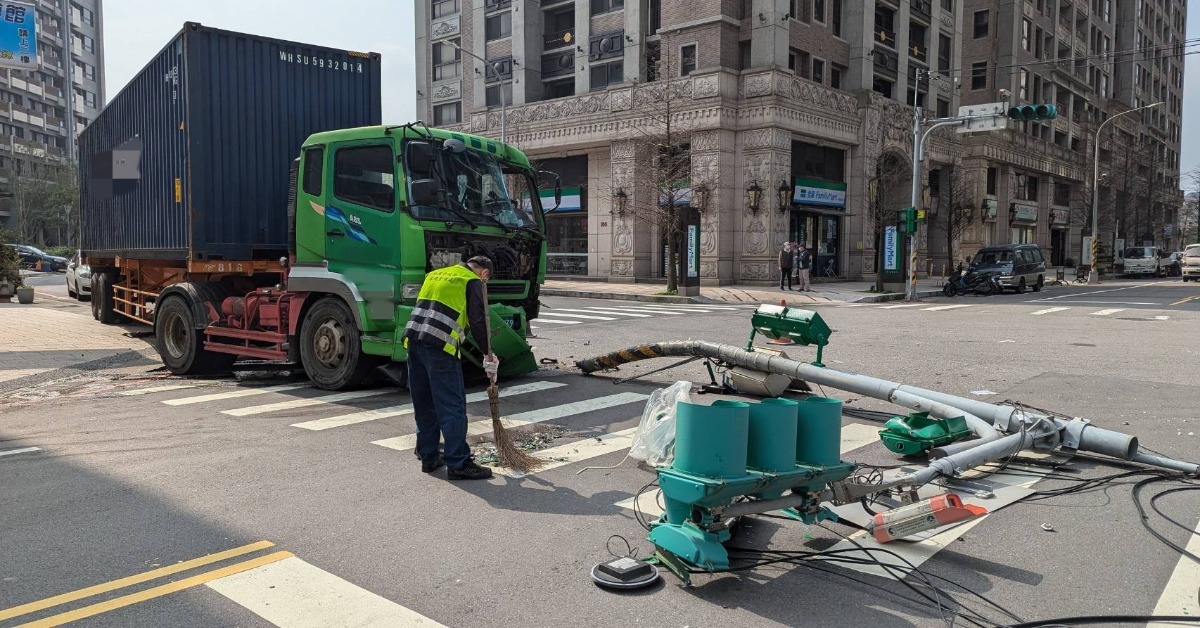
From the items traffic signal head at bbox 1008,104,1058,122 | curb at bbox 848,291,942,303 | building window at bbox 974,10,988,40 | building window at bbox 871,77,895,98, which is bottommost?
curb at bbox 848,291,942,303

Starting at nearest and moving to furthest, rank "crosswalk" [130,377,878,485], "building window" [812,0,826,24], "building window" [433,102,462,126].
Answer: "crosswalk" [130,377,878,485]
"building window" [812,0,826,24]
"building window" [433,102,462,126]

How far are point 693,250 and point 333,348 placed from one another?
62.2 feet

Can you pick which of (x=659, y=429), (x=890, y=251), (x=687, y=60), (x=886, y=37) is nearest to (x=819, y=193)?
(x=890, y=251)

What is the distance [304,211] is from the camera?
31.1 ft

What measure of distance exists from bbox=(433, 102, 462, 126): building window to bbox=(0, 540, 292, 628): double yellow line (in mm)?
40130

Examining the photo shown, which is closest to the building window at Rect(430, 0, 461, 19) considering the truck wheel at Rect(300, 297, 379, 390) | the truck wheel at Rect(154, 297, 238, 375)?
the truck wheel at Rect(154, 297, 238, 375)

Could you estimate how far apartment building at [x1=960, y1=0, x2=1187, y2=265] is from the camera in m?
48.3

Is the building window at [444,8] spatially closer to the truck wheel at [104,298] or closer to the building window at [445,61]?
the building window at [445,61]

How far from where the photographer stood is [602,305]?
23.9m

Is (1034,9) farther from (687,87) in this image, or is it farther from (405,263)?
(405,263)

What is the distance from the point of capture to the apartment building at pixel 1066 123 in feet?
159

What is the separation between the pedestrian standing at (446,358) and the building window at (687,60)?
28.5 meters

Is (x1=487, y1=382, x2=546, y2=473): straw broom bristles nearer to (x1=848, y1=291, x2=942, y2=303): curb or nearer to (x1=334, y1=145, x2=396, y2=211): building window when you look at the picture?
(x1=334, y1=145, x2=396, y2=211): building window

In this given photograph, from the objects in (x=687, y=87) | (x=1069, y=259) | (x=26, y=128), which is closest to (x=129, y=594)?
(x=687, y=87)
